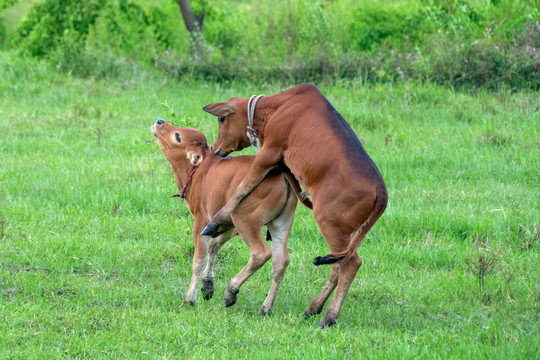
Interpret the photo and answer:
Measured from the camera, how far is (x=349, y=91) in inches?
491

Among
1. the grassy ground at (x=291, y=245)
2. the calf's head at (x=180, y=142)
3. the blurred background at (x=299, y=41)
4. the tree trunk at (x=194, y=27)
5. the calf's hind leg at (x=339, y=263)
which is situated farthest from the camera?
the tree trunk at (x=194, y=27)

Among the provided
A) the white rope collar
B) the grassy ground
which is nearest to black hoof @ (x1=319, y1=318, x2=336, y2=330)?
the grassy ground

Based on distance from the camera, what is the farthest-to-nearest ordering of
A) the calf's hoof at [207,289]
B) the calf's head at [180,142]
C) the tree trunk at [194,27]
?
1. the tree trunk at [194,27]
2. the calf's head at [180,142]
3. the calf's hoof at [207,289]

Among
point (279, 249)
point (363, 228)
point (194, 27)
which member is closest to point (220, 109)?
point (279, 249)

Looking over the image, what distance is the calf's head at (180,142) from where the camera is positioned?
6.31m

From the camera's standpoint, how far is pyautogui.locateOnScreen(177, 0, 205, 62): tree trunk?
1425cm

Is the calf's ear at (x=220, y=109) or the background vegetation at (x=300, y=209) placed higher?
the calf's ear at (x=220, y=109)

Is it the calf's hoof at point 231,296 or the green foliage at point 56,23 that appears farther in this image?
the green foliage at point 56,23

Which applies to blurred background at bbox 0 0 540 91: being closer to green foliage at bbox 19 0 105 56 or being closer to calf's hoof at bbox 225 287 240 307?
green foliage at bbox 19 0 105 56

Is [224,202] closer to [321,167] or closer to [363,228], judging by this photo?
[321,167]

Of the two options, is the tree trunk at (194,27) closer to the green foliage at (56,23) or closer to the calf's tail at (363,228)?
the green foliage at (56,23)

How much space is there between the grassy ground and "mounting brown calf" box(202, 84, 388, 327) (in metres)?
0.56

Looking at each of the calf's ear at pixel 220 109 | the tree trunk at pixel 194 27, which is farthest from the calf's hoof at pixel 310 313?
the tree trunk at pixel 194 27

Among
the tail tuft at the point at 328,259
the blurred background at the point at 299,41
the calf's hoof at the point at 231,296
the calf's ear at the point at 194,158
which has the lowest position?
the blurred background at the point at 299,41
